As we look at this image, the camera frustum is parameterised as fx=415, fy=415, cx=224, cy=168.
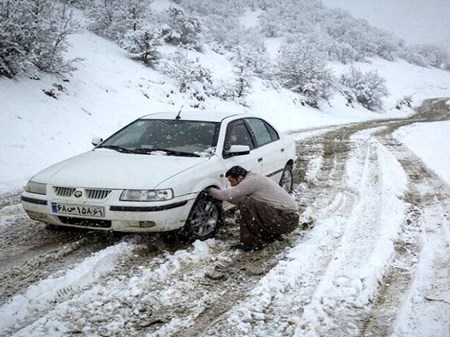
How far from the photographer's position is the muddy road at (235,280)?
10.4 ft

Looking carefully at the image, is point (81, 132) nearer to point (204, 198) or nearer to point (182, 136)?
point (182, 136)

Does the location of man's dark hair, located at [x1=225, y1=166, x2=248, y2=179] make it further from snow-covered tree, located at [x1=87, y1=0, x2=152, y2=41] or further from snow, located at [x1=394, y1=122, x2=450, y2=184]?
snow-covered tree, located at [x1=87, y1=0, x2=152, y2=41]

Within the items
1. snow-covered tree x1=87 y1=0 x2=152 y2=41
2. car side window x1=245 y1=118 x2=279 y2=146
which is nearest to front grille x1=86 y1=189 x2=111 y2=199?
car side window x1=245 y1=118 x2=279 y2=146

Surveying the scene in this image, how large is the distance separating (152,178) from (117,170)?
0.48 meters

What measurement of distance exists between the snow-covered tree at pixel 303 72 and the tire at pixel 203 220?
22.7 metres

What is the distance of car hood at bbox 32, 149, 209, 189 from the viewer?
4.35m

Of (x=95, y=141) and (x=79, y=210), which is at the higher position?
(x=95, y=141)

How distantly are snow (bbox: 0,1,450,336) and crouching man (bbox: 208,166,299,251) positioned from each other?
1.17ft

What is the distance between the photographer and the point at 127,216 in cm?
423

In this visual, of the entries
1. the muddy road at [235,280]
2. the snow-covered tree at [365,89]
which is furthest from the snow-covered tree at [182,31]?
the muddy road at [235,280]

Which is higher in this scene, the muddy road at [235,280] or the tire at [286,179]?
the tire at [286,179]

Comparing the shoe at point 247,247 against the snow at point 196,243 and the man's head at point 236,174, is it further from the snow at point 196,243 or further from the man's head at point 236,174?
the man's head at point 236,174

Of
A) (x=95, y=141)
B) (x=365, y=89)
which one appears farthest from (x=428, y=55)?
(x=95, y=141)

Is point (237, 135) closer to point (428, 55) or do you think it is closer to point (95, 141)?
point (95, 141)
